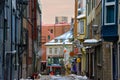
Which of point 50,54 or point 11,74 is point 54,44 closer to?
point 50,54

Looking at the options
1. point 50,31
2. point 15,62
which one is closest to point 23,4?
point 15,62

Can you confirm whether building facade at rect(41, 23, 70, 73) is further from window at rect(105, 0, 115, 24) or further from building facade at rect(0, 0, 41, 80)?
window at rect(105, 0, 115, 24)

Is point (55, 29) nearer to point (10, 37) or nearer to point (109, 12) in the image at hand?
point (10, 37)

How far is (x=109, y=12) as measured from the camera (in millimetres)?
28656

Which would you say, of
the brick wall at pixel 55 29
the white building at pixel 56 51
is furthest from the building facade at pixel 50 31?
the white building at pixel 56 51

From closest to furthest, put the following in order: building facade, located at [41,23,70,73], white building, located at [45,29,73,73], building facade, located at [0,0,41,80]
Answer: building facade, located at [0,0,41,80] < white building, located at [45,29,73,73] < building facade, located at [41,23,70,73]

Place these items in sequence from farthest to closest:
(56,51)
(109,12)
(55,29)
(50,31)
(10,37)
Answer: (55,29), (50,31), (56,51), (10,37), (109,12)

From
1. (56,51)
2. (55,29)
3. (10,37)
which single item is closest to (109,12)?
(10,37)

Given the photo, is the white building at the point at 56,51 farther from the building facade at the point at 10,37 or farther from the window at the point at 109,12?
the window at the point at 109,12

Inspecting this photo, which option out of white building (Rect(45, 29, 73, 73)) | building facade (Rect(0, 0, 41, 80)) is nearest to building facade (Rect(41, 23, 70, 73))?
white building (Rect(45, 29, 73, 73))

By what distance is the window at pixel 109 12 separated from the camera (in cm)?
2789

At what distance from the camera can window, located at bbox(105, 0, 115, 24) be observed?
27891 millimetres

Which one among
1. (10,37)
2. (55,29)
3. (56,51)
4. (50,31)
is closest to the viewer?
(10,37)

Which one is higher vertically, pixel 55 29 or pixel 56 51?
pixel 55 29
